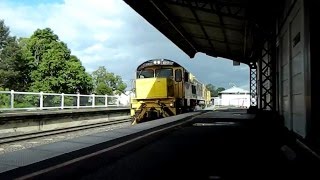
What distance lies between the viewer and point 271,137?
38.9 ft

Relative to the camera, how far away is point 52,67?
186 feet

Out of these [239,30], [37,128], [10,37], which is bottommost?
[37,128]

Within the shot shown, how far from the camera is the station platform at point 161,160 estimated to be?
21.0ft

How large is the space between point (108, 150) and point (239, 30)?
1648 cm

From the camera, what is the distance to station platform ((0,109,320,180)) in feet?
21.0

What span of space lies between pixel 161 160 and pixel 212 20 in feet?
48.9

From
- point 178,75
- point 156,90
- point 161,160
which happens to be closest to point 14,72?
point 178,75

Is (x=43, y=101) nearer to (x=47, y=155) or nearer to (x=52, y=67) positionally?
(x=47, y=155)

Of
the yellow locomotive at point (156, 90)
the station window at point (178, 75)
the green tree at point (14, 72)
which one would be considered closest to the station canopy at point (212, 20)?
the yellow locomotive at point (156, 90)

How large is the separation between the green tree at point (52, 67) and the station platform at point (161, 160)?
46509 millimetres

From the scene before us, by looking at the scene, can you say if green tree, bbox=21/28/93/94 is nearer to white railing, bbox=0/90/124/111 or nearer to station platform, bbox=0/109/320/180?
white railing, bbox=0/90/124/111

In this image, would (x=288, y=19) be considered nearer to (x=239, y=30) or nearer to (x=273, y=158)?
(x=273, y=158)

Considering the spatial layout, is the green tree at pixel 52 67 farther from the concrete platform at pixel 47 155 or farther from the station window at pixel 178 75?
the concrete platform at pixel 47 155

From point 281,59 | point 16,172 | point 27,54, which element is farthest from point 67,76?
point 16,172
